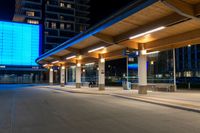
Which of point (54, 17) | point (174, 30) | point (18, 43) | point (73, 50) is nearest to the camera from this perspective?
point (174, 30)

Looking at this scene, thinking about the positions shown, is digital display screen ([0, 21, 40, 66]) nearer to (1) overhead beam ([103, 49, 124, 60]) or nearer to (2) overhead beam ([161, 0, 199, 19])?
Answer: (1) overhead beam ([103, 49, 124, 60])

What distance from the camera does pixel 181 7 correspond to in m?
14.4

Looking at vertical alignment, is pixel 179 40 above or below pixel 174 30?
below

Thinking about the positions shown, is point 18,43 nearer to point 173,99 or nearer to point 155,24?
point 155,24

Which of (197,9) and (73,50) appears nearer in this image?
(197,9)

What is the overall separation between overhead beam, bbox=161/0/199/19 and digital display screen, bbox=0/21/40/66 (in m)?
92.9

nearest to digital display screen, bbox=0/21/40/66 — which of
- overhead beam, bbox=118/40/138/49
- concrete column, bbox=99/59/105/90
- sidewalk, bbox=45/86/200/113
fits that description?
concrete column, bbox=99/59/105/90

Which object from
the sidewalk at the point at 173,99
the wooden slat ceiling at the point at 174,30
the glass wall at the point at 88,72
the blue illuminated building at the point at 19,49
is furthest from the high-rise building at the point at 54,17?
the sidewalk at the point at 173,99

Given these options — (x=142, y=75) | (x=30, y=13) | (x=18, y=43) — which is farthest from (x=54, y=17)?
(x=142, y=75)

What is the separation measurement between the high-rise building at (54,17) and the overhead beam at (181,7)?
94167 mm

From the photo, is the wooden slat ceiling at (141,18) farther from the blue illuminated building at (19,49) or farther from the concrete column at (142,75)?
the blue illuminated building at (19,49)

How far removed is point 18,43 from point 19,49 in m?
2.32

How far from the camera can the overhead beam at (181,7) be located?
13954 mm

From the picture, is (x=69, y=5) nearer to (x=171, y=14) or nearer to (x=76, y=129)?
(x=171, y=14)
